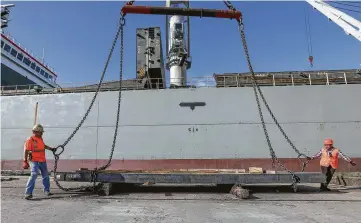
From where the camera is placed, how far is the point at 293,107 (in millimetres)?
11633

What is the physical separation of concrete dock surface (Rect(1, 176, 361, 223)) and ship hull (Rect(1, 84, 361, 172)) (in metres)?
4.90

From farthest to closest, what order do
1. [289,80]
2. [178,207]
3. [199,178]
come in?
[289,80]
[199,178]
[178,207]

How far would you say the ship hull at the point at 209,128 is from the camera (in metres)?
11.3

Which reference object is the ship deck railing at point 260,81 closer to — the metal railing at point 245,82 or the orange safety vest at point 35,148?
the metal railing at point 245,82

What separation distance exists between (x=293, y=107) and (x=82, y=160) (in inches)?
343

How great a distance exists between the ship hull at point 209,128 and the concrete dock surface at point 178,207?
4905 mm

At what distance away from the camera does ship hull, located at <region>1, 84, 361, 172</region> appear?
37.1 ft

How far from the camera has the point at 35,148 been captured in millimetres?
5844

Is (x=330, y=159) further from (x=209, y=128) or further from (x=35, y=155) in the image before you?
(x=35, y=155)

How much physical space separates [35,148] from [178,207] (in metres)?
3.17

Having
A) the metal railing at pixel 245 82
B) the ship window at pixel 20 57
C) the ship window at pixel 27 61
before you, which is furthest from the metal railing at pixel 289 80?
the ship window at pixel 27 61

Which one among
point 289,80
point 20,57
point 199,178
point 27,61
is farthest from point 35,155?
point 27,61

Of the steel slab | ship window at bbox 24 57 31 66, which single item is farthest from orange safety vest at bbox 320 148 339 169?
ship window at bbox 24 57 31 66

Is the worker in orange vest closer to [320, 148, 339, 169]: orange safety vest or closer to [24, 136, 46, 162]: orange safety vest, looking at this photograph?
[320, 148, 339, 169]: orange safety vest
